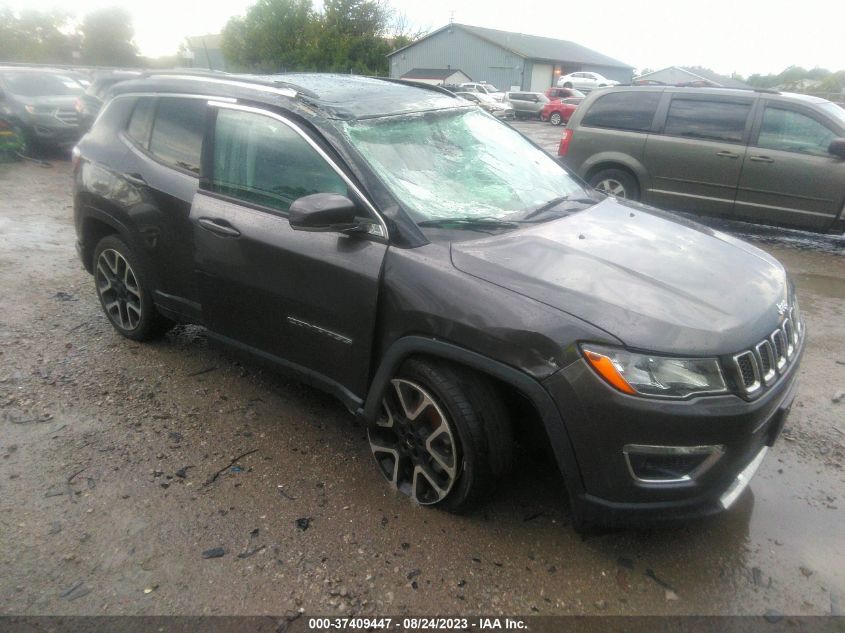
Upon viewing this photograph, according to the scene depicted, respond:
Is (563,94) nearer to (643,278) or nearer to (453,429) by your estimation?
(643,278)

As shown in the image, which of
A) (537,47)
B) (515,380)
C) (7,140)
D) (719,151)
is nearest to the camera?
(515,380)

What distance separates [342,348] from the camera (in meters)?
2.88

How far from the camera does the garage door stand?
49.7m

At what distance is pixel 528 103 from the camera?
30719mm

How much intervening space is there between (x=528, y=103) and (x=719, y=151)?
988 inches

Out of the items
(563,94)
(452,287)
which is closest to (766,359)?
(452,287)

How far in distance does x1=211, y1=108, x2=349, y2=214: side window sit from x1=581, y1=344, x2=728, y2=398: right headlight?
1.39 meters

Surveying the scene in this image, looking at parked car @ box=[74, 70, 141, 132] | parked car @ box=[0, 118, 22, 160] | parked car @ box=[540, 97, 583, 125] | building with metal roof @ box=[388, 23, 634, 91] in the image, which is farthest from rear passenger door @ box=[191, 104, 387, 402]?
building with metal roof @ box=[388, 23, 634, 91]

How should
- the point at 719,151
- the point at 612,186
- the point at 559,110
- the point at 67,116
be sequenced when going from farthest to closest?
the point at 559,110 < the point at 67,116 < the point at 612,186 < the point at 719,151

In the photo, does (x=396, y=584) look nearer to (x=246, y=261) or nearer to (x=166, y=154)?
(x=246, y=261)

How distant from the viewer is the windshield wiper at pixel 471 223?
9.13 feet

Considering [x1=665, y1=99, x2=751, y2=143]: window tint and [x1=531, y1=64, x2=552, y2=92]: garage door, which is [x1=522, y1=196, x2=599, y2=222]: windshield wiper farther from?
[x1=531, y1=64, x2=552, y2=92]: garage door

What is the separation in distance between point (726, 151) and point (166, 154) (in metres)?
6.17

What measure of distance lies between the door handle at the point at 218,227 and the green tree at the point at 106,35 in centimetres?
4719
